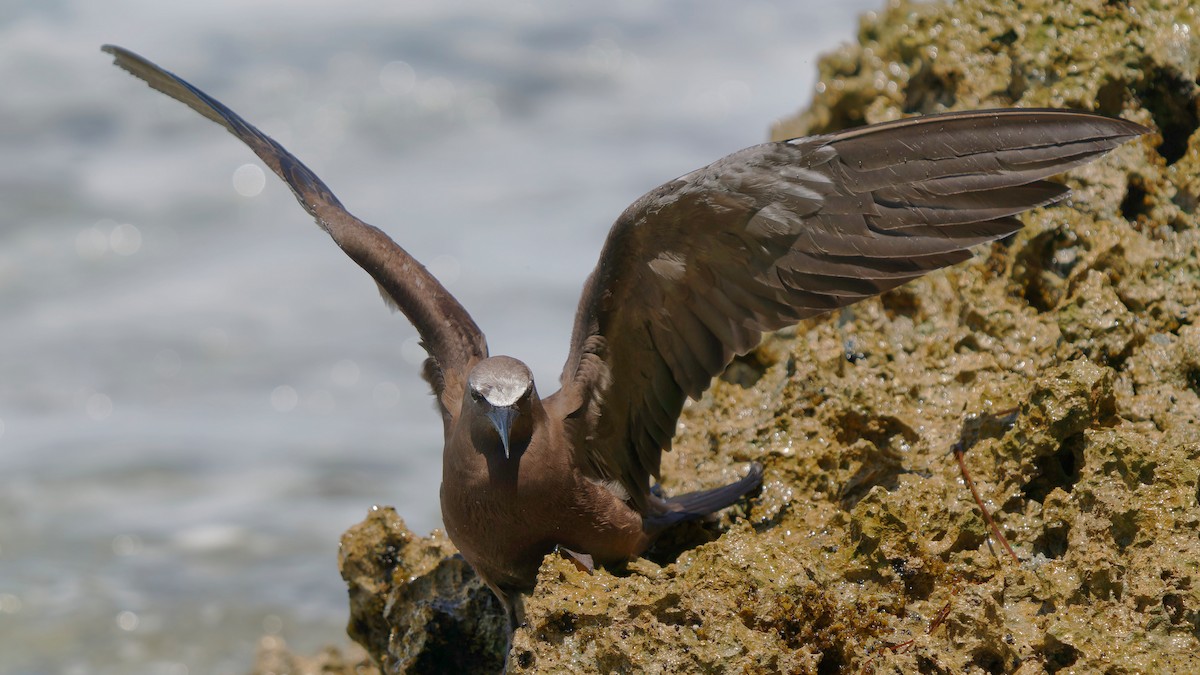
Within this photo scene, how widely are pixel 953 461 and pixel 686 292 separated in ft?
3.62

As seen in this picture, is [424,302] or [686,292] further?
[424,302]

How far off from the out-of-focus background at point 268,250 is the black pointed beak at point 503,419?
489 centimetres

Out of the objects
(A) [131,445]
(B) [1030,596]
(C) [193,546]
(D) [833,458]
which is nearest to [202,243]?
(A) [131,445]

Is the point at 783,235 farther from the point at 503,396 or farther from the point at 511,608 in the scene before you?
the point at 511,608

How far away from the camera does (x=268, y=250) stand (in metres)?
13.8

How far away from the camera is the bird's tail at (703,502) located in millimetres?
4852

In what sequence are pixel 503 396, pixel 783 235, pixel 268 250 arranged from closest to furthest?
pixel 503 396 < pixel 783 235 < pixel 268 250

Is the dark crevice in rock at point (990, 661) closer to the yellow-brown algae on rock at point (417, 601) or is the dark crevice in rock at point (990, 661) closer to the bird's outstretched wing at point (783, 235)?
the bird's outstretched wing at point (783, 235)

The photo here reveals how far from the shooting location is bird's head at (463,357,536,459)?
14.3ft

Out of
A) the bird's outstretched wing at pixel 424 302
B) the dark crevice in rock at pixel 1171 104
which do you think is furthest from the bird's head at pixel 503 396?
the dark crevice in rock at pixel 1171 104

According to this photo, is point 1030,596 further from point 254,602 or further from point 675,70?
point 675,70

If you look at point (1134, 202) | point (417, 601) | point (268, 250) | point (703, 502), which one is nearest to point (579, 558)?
point (703, 502)

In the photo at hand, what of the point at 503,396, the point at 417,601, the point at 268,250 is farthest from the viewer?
the point at 268,250

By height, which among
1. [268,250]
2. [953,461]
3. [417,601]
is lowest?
[953,461]
